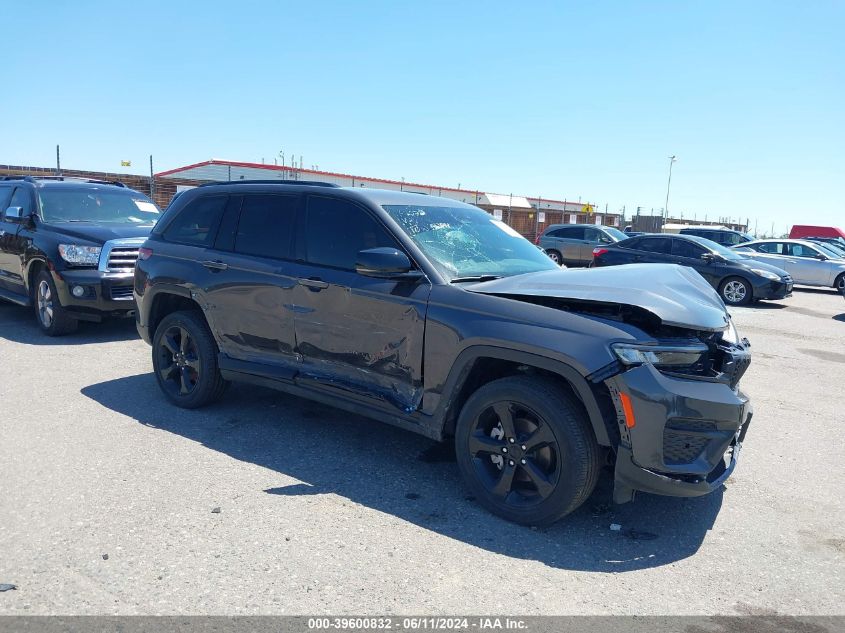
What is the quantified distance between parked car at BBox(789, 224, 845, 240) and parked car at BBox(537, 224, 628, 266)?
2318 centimetres

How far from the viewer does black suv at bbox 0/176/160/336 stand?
786cm

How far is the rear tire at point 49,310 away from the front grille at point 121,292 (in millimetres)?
642

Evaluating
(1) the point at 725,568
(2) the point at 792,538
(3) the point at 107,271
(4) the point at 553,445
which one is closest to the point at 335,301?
(4) the point at 553,445

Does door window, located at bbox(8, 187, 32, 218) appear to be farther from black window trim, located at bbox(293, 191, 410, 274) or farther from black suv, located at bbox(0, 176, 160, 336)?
black window trim, located at bbox(293, 191, 410, 274)

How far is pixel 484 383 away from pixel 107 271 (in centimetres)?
594

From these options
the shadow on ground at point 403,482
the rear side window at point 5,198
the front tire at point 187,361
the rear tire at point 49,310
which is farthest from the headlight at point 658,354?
the rear side window at point 5,198

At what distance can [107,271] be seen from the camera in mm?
7906

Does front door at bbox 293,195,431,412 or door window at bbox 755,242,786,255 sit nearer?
front door at bbox 293,195,431,412

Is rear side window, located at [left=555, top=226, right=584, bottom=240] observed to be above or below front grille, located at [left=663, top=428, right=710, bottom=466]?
above

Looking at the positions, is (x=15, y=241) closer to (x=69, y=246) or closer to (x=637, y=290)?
(x=69, y=246)

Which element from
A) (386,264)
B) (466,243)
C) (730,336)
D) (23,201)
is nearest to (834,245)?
(730,336)

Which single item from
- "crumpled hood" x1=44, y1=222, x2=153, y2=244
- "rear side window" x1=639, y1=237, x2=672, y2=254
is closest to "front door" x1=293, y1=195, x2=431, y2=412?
"crumpled hood" x1=44, y1=222, x2=153, y2=244

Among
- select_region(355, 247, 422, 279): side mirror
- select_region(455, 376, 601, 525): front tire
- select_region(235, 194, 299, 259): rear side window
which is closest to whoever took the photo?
select_region(455, 376, 601, 525): front tire

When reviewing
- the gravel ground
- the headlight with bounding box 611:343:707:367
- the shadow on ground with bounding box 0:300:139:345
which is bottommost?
the shadow on ground with bounding box 0:300:139:345
